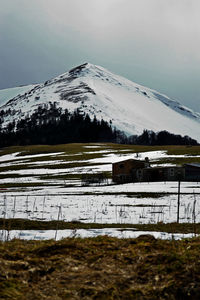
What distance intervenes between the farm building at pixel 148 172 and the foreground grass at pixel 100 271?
76761mm

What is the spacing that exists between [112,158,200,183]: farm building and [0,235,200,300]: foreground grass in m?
76.8

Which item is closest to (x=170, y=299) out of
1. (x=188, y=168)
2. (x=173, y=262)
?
(x=173, y=262)

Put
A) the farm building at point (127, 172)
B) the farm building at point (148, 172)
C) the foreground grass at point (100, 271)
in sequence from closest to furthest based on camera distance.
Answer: the foreground grass at point (100, 271) → the farm building at point (148, 172) → the farm building at point (127, 172)

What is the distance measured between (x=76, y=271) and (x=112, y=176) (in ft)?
281

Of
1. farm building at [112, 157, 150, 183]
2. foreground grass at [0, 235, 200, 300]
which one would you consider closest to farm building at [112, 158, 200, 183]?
farm building at [112, 157, 150, 183]

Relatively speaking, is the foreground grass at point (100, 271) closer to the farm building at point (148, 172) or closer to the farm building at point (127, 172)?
the farm building at point (148, 172)

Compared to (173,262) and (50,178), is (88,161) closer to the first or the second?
Answer: (50,178)

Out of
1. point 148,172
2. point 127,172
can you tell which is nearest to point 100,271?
point 148,172

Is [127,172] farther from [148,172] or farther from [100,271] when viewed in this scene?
[100,271]

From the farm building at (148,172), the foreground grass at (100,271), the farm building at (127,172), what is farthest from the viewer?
the farm building at (127,172)

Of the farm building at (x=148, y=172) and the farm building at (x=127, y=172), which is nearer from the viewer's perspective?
the farm building at (x=148, y=172)

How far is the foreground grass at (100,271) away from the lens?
4875 millimetres

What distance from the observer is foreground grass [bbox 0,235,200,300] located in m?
4.88

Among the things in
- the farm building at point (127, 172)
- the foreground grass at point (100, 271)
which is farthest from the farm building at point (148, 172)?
the foreground grass at point (100, 271)
